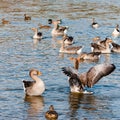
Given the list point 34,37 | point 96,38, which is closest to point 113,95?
point 96,38

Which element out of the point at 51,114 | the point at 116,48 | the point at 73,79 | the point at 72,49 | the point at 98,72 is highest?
A: the point at 98,72

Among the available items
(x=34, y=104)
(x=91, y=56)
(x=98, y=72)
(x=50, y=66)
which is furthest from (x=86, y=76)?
(x=91, y=56)

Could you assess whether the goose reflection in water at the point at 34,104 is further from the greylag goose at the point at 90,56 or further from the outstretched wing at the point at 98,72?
the greylag goose at the point at 90,56

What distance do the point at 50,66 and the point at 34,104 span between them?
7089 mm

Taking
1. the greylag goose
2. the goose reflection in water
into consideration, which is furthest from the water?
the greylag goose

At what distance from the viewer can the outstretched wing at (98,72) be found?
69.5 ft

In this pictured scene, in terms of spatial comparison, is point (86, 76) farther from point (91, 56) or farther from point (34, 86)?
point (91, 56)

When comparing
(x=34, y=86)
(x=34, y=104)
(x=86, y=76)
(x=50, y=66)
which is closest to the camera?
(x=34, y=104)

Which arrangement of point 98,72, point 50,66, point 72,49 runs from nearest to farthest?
point 98,72, point 50,66, point 72,49

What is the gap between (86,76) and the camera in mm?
21672

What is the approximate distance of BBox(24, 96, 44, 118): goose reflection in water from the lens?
62.7 ft

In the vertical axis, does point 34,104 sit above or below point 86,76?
below

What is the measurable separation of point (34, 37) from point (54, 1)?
2774 cm

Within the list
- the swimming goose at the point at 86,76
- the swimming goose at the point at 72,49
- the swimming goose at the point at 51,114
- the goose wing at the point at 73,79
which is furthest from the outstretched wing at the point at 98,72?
the swimming goose at the point at 72,49
